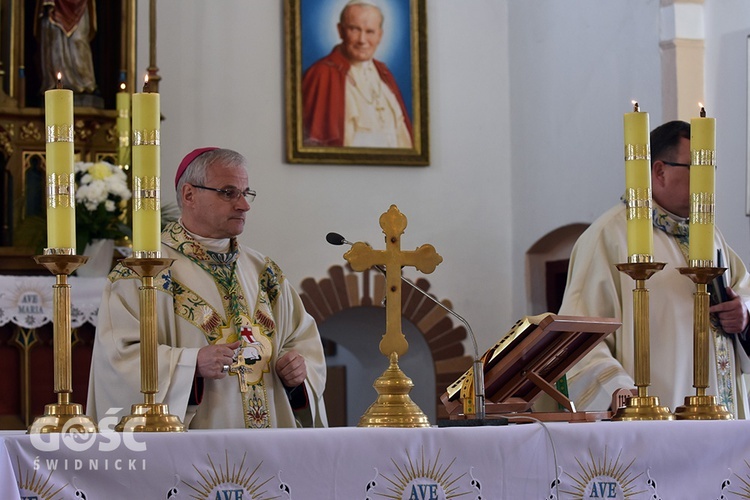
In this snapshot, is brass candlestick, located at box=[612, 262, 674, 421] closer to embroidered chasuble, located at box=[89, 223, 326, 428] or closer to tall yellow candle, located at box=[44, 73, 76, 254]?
embroidered chasuble, located at box=[89, 223, 326, 428]

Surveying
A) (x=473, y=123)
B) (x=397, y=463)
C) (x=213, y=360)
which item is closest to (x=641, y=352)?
(x=397, y=463)

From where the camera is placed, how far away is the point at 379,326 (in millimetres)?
8672

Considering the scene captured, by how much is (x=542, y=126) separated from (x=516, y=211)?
60 centimetres

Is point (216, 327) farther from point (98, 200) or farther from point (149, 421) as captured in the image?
point (98, 200)

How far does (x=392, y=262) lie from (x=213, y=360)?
0.64 m

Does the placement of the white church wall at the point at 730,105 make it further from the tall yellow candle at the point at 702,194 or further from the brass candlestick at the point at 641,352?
the brass candlestick at the point at 641,352

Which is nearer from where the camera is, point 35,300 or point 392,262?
point 392,262

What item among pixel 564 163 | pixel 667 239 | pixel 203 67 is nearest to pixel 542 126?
pixel 564 163

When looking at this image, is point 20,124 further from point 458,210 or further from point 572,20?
point 572,20

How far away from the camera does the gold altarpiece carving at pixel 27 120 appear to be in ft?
22.2

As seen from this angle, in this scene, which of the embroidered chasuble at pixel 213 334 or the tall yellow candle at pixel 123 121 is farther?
the tall yellow candle at pixel 123 121

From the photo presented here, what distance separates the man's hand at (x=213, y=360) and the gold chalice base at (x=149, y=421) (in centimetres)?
62

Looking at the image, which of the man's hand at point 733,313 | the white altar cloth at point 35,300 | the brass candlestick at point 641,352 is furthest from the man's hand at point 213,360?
the white altar cloth at point 35,300

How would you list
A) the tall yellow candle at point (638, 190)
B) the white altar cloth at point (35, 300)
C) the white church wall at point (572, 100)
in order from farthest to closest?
the white church wall at point (572, 100), the white altar cloth at point (35, 300), the tall yellow candle at point (638, 190)
